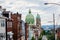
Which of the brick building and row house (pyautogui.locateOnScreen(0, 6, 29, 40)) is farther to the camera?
the brick building

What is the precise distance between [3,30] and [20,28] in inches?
765

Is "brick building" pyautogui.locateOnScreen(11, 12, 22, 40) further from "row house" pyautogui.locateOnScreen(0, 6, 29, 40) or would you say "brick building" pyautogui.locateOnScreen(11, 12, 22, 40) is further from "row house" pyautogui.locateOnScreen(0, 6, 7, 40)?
"row house" pyautogui.locateOnScreen(0, 6, 7, 40)

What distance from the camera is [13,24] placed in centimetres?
7712

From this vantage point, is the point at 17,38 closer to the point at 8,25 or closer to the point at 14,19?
the point at 14,19

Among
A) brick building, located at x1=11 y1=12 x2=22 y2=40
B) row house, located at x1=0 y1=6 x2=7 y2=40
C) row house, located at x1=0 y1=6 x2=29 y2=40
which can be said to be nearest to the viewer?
row house, located at x1=0 y1=6 x2=7 y2=40

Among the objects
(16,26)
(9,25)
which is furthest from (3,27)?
(16,26)

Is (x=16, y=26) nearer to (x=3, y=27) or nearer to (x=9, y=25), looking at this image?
(x=9, y=25)

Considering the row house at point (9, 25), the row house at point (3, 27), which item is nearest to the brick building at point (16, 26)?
the row house at point (9, 25)

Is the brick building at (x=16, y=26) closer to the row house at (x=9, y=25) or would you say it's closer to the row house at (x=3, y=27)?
the row house at (x=9, y=25)

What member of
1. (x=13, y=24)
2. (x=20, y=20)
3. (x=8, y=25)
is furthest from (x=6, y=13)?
(x=20, y=20)

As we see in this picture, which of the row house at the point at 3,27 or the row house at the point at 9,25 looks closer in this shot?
the row house at the point at 3,27

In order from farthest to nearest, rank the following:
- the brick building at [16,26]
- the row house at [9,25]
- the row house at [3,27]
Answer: the brick building at [16,26]
the row house at [9,25]
the row house at [3,27]

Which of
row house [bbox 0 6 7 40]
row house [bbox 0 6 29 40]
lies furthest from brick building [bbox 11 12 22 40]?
row house [bbox 0 6 7 40]

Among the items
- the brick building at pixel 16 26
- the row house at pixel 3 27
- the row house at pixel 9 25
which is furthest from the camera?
the brick building at pixel 16 26
